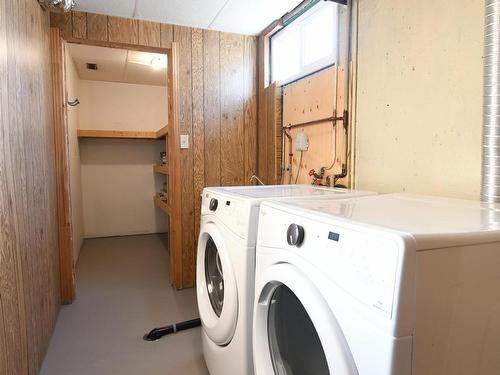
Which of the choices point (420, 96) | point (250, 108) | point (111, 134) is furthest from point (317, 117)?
point (111, 134)

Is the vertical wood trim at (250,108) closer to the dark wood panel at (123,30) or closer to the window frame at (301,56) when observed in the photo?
the window frame at (301,56)

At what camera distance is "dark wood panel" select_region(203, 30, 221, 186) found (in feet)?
8.22

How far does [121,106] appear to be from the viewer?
168 inches

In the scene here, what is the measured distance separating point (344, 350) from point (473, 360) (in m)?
0.25

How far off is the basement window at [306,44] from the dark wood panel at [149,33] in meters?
0.89

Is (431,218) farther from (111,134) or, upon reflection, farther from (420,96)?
(111,134)

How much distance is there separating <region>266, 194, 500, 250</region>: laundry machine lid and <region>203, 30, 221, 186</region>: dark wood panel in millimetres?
1622

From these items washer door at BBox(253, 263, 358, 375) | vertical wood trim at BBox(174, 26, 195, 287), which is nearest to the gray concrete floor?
vertical wood trim at BBox(174, 26, 195, 287)

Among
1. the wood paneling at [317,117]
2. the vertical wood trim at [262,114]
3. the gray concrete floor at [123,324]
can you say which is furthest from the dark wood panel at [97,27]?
the gray concrete floor at [123,324]

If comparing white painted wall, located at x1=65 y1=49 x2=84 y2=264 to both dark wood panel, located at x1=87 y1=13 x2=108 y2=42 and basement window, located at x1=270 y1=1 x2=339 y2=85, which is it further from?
basement window, located at x1=270 y1=1 x2=339 y2=85

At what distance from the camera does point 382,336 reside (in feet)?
1.77

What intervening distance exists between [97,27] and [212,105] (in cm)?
96

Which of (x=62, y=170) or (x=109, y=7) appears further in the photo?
(x=62, y=170)

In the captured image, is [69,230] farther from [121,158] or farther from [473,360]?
[473,360]
